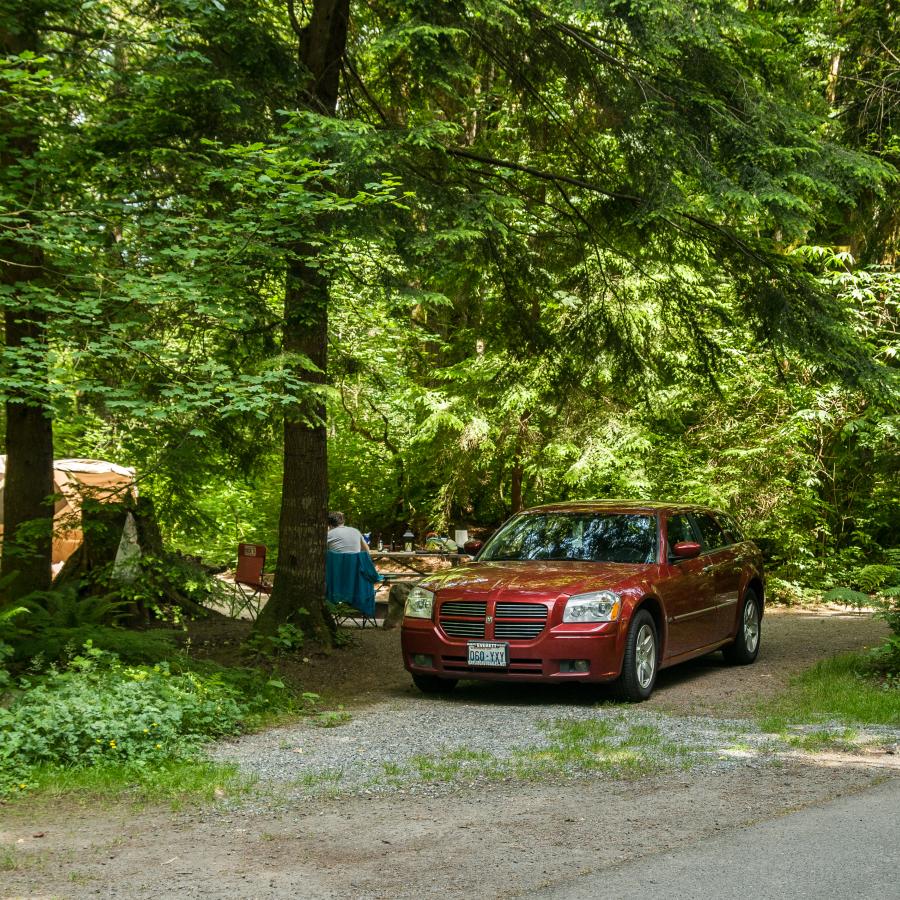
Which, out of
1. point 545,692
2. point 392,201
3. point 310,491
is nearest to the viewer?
point 392,201

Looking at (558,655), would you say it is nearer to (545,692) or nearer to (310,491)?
(545,692)

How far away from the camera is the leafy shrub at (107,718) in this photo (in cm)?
734

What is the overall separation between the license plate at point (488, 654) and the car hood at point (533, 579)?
0.42 meters

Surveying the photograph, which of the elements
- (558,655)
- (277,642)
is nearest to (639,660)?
(558,655)

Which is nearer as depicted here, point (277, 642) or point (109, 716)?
point (109, 716)

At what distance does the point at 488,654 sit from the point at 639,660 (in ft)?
4.63

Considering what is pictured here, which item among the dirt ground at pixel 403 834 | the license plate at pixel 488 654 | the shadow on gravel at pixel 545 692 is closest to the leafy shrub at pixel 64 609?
the shadow on gravel at pixel 545 692

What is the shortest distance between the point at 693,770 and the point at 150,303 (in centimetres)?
531

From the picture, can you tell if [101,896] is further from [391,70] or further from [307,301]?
[391,70]

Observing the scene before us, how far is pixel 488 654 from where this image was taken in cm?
979

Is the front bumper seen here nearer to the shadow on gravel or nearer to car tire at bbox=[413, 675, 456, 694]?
the shadow on gravel

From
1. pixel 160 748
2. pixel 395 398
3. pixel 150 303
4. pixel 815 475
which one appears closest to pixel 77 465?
pixel 395 398

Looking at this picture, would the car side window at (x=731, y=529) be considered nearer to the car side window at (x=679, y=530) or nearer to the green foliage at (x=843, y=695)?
the car side window at (x=679, y=530)

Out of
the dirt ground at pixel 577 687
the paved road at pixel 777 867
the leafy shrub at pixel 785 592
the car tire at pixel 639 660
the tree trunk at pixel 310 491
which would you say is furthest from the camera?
the leafy shrub at pixel 785 592
